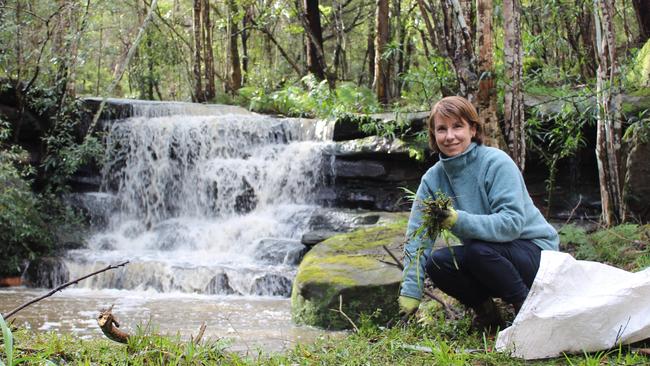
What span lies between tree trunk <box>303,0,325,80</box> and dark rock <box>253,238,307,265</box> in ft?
25.3

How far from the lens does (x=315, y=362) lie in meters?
2.92

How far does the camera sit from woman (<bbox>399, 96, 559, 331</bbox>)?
3193 millimetres

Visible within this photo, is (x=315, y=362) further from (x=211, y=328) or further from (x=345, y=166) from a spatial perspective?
(x=345, y=166)

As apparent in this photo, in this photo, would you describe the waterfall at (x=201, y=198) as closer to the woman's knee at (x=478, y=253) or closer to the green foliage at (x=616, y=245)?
the green foliage at (x=616, y=245)

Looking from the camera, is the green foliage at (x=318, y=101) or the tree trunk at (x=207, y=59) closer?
the green foliage at (x=318, y=101)

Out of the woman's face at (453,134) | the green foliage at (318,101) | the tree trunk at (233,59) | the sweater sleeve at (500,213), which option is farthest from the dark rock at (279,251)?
the tree trunk at (233,59)

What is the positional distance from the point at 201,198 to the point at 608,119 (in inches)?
277

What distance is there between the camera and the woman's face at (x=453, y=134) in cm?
337

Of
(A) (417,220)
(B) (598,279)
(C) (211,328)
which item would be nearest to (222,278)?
(C) (211,328)

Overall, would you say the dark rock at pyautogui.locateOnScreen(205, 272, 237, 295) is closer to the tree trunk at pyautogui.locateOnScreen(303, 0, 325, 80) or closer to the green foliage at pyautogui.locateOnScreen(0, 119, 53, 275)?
the green foliage at pyautogui.locateOnScreen(0, 119, 53, 275)

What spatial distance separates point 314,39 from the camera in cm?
1561

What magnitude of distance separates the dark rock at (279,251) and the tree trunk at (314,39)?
772 cm

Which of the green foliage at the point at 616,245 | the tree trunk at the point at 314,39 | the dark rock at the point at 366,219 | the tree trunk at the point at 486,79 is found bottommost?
the dark rock at the point at 366,219

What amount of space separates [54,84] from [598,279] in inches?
428
